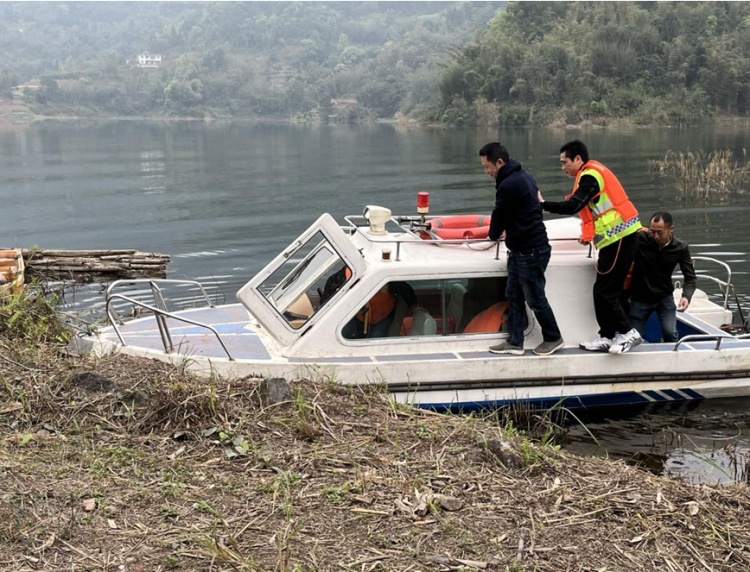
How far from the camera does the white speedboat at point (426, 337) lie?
8.47m

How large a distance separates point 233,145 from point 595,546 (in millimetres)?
64369

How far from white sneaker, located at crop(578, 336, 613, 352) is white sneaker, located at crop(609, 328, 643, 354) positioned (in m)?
0.07

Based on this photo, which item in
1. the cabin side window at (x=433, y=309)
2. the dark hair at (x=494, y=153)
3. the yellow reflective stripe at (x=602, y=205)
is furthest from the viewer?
the cabin side window at (x=433, y=309)

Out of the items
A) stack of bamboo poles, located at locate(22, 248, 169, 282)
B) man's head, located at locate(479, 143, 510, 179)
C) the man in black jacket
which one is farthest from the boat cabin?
stack of bamboo poles, located at locate(22, 248, 169, 282)

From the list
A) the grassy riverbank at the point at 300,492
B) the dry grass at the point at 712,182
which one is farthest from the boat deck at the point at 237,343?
the dry grass at the point at 712,182

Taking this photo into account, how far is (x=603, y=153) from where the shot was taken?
149 feet

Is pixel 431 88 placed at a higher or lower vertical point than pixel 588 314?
higher

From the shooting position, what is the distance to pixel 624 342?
871cm

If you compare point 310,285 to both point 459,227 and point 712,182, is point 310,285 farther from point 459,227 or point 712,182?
point 712,182

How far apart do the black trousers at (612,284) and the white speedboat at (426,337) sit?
28cm

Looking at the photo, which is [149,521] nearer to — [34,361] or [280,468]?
[280,468]

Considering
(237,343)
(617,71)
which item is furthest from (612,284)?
(617,71)

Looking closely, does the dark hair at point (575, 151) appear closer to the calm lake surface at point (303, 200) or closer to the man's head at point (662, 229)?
the man's head at point (662, 229)

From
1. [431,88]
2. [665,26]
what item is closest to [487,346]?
[665,26]
